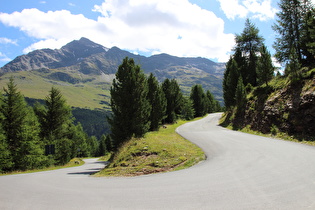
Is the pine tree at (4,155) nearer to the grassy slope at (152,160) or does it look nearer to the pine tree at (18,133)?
the pine tree at (18,133)

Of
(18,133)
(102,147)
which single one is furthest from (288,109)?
(102,147)

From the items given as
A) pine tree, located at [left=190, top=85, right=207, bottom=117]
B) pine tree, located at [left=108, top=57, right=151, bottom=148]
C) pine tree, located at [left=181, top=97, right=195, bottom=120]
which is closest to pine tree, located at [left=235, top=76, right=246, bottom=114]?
pine tree, located at [left=108, top=57, right=151, bottom=148]

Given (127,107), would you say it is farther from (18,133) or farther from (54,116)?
(54,116)

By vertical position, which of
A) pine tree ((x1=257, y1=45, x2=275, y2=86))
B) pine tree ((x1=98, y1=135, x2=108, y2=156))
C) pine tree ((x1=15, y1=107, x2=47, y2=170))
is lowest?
pine tree ((x1=98, y1=135, x2=108, y2=156))

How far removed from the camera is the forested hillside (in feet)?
58.5

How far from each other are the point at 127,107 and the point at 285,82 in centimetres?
1950

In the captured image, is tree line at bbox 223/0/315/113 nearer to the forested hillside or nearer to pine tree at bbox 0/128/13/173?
the forested hillside

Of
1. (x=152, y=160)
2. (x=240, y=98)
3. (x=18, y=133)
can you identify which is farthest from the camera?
(x=240, y=98)

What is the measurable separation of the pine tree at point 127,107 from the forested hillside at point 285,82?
46.2 feet

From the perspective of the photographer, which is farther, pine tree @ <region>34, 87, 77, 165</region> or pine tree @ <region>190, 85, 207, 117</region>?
pine tree @ <region>190, 85, 207, 117</region>

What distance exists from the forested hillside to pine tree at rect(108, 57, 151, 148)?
14.1 metres

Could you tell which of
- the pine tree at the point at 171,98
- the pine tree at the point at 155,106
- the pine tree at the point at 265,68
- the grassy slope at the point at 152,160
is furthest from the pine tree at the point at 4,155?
the pine tree at the point at 265,68

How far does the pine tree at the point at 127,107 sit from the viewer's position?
62.0 ft

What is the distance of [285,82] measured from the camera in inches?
922
